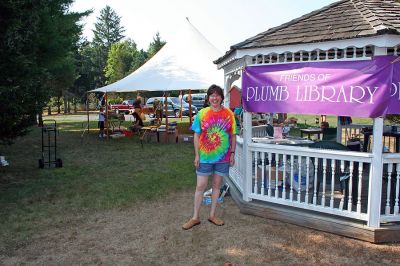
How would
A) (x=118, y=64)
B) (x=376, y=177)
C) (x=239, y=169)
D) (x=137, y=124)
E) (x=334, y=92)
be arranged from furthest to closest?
(x=118, y=64), (x=137, y=124), (x=239, y=169), (x=334, y=92), (x=376, y=177)

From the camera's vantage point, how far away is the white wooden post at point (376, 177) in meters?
4.84

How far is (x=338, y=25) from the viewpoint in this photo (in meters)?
5.48

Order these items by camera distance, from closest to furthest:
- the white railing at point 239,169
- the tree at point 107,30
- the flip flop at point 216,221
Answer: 1. the flip flop at point 216,221
2. the white railing at point 239,169
3. the tree at point 107,30

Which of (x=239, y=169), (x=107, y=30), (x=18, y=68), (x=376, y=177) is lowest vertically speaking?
(x=239, y=169)

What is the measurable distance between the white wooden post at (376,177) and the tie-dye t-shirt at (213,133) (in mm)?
1902

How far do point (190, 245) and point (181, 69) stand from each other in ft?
39.9

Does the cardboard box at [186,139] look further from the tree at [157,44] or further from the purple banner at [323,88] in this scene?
the tree at [157,44]

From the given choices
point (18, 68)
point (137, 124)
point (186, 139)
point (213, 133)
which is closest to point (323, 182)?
point (213, 133)

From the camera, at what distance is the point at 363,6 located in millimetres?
6008

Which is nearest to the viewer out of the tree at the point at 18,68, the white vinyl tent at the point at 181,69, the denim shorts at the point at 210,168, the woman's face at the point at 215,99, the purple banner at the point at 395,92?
the purple banner at the point at 395,92

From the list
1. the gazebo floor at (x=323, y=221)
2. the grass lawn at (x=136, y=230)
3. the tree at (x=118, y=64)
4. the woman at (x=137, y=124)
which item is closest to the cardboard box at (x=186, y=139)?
the woman at (x=137, y=124)

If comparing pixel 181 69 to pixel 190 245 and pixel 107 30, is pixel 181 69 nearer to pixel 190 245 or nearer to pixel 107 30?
pixel 190 245

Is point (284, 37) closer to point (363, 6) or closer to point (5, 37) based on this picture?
point (363, 6)

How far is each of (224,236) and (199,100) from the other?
2840cm
